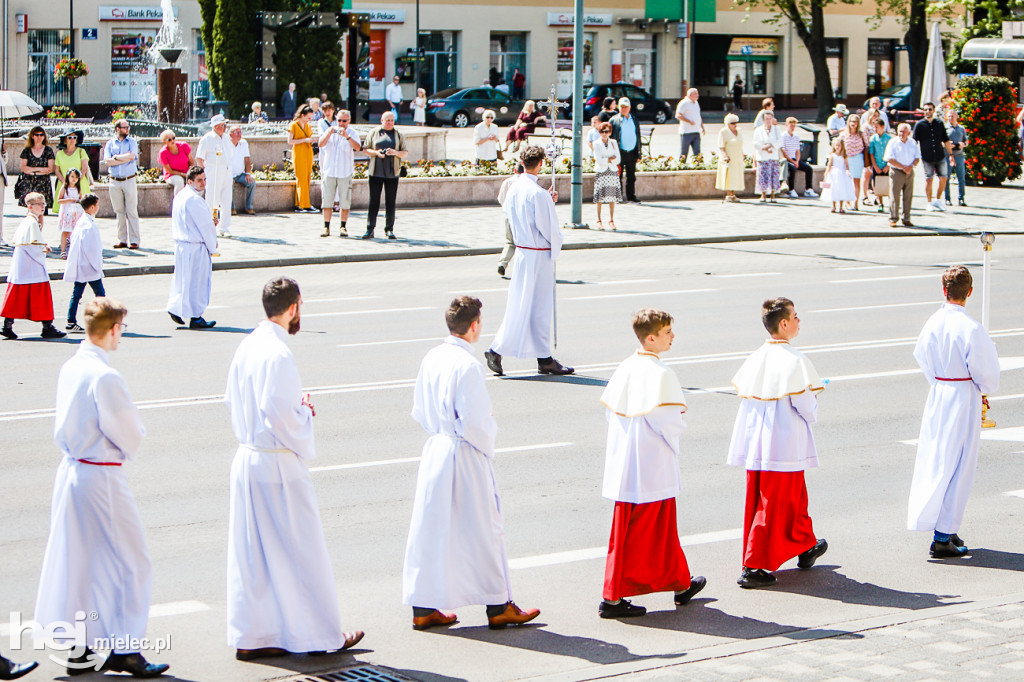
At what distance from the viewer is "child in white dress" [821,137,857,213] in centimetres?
2686

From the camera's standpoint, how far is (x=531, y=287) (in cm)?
1359

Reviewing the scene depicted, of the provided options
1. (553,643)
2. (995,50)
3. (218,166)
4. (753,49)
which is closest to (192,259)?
(218,166)

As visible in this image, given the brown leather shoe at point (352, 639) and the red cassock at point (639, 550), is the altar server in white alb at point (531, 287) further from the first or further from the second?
the brown leather shoe at point (352, 639)

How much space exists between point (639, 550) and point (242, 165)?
1935 cm

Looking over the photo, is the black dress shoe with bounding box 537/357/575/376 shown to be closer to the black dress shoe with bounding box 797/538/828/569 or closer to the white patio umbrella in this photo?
the black dress shoe with bounding box 797/538/828/569

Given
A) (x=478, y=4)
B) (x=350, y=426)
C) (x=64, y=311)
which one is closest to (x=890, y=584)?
(x=350, y=426)

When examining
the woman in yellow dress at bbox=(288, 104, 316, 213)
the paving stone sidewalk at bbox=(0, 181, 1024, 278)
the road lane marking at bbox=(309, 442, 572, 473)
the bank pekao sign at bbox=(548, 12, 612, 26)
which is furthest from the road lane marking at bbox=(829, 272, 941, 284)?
the bank pekao sign at bbox=(548, 12, 612, 26)

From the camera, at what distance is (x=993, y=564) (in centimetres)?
830

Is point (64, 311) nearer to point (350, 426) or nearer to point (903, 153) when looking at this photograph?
point (350, 426)

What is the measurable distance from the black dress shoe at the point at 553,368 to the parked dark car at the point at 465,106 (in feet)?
131

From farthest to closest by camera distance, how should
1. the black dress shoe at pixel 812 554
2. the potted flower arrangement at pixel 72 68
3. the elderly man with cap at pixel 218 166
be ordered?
the potted flower arrangement at pixel 72 68 < the elderly man with cap at pixel 218 166 < the black dress shoe at pixel 812 554

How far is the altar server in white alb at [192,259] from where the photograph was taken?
52.6 feet

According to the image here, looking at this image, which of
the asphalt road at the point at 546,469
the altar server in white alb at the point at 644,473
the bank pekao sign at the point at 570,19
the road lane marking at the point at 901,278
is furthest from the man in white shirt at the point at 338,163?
the bank pekao sign at the point at 570,19

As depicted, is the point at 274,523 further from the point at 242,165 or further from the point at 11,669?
the point at 242,165
